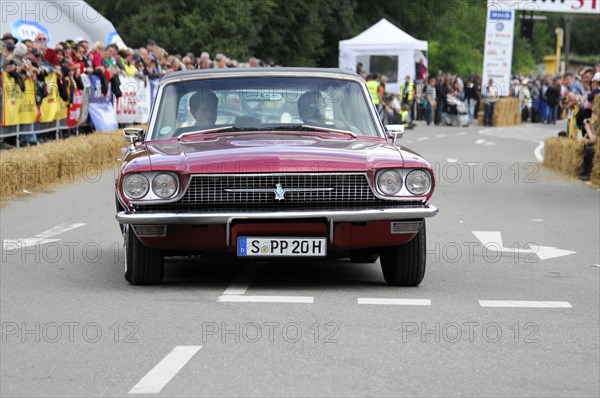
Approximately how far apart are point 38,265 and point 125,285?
5.05ft

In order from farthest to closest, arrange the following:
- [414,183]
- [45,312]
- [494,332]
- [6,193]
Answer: [6,193], [414,183], [45,312], [494,332]

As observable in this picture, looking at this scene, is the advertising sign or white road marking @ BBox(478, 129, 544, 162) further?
the advertising sign

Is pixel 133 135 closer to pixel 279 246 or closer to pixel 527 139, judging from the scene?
pixel 279 246

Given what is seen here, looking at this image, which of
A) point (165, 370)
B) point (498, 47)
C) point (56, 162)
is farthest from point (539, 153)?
point (165, 370)

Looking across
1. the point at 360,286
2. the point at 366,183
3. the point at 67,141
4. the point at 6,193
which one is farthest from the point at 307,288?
the point at 67,141

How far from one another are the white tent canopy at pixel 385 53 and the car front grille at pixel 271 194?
138 ft

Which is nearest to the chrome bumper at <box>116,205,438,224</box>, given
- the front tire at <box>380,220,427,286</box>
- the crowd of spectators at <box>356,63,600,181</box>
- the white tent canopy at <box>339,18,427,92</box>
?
the front tire at <box>380,220,427,286</box>

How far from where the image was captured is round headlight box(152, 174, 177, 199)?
862 centimetres

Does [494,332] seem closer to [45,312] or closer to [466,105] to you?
[45,312]

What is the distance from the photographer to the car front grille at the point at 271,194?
8.59 meters

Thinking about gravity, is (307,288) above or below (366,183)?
below

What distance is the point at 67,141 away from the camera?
2100 centimetres

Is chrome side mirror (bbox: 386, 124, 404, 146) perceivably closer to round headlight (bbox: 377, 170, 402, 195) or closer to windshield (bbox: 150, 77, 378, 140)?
windshield (bbox: 150, 77, 378, 140)

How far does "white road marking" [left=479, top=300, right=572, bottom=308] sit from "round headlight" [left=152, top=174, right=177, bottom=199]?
2173 mm
